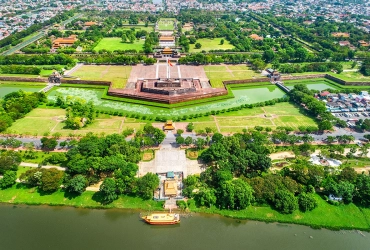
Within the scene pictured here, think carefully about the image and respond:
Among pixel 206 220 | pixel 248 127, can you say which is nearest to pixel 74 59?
pixel 248 127

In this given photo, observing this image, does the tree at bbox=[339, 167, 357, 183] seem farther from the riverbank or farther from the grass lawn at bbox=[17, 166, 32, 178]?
the grass lawn at bbox=[17, 166, 32, 178]

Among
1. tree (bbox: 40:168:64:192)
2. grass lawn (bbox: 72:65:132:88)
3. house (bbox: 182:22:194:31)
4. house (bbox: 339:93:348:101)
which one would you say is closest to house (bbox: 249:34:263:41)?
house (bbox: 182:22:194:31)

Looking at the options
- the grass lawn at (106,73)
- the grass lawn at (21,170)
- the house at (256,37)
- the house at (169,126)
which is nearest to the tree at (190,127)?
the house at (169,126)

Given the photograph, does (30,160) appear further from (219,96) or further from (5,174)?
(219,96)

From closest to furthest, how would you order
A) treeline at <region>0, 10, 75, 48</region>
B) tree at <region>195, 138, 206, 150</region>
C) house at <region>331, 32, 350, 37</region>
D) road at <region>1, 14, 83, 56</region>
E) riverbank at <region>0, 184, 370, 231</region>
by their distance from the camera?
riverbank at <region>0, 184, 370, 231</region> < tree at <region>195, 138, 206, 150</region> < road at <region>1, 14, 83, 56</region> < treeline at <region>0, 10, 75, 48</region> < house at <region>331, 32, 350, 37</region>

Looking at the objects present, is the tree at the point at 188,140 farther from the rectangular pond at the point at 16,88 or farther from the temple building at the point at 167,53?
the temple building at the point at 167,53

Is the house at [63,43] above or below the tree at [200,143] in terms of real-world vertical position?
above

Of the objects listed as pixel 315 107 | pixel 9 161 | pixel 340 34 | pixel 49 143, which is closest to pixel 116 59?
pixel 49 143
